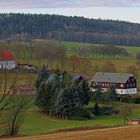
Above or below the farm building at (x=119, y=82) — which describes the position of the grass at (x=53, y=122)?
below

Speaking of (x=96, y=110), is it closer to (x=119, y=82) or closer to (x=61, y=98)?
(x=61, y=98)

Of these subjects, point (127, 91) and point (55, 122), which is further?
point (127, 91)

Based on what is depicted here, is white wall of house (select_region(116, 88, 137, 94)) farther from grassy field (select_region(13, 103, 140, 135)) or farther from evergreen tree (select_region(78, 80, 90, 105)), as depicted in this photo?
grassy field (select_region(13, 103, 140, 135))

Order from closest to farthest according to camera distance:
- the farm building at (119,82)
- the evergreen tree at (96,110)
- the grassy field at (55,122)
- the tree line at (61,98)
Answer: the grassy field at (55,122) → the tree line at (61,98) → the evergreen tree at (96,110) → the farm building at (119,82)

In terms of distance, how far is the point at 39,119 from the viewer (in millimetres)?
49312

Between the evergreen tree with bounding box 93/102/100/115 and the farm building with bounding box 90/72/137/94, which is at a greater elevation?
the farm building with bounding box 90/72/137/94

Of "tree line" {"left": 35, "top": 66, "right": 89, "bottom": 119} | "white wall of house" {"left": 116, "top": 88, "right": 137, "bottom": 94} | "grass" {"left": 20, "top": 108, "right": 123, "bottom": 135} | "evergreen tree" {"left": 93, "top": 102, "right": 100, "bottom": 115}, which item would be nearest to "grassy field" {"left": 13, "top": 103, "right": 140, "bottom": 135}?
"grass" {"left": 20, "top": 108, "right": 123, "bottom": 135}

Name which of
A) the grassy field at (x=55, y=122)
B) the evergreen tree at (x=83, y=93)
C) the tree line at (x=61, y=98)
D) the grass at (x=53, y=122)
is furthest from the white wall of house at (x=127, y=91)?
the grass at (x=53, y=122)

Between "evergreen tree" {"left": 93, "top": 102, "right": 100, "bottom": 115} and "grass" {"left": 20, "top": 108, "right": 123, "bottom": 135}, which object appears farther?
"evergreen tree" {"left": 93, "top": 102, "right": 100, "bottom": 115}

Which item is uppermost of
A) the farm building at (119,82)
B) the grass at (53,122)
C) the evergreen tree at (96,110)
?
the farm building at (119,82)

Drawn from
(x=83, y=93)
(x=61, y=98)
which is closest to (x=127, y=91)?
(x=83, y=93)

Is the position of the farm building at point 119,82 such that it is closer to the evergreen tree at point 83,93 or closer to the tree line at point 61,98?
the evergreen tree at point 83,93

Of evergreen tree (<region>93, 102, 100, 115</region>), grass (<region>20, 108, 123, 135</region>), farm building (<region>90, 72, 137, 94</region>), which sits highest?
farm building (<region>90, 72, 137, 94</region>)

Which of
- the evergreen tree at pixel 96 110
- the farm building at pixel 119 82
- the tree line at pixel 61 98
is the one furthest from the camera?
the farm building at pixel 119 82
